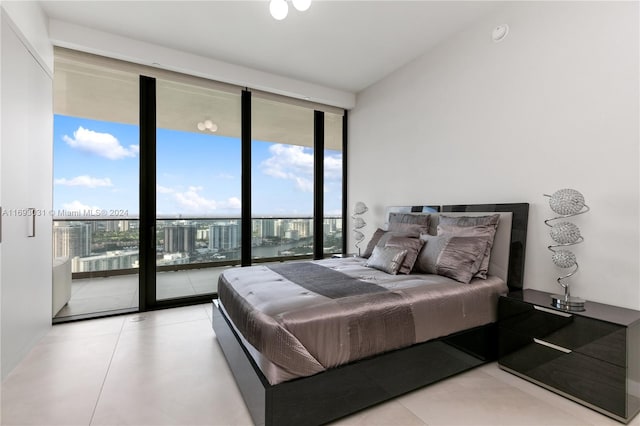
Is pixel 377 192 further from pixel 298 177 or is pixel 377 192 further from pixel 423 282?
pixel 423 282

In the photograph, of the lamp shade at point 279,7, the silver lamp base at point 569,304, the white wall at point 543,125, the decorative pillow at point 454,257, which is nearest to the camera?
the silver lamp base at point 569,304

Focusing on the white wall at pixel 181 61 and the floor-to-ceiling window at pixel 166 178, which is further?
the floor-to-ceiling window at pixel 166 178

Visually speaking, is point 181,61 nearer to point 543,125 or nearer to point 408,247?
point 408,247

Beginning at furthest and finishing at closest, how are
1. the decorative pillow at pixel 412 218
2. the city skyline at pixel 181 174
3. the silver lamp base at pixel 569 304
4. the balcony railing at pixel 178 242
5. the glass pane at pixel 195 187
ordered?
the glass pane at pixel 195 187, the balcony railing at pixel 178 242, the city skyline at pixel 181 174, the decorative pillow at pixel 412 218, the silver lamp base at pixel 569 304

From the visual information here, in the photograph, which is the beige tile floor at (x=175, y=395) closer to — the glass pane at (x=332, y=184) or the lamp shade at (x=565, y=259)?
the lamp shade at (x=565, y=259)

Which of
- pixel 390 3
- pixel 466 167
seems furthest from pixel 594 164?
pixel 390 3

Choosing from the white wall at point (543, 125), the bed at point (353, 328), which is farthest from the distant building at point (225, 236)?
the white wall at point (543, 125)

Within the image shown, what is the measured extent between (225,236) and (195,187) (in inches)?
30.1

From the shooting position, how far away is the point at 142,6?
2738 mm

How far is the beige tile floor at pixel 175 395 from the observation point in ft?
5.54

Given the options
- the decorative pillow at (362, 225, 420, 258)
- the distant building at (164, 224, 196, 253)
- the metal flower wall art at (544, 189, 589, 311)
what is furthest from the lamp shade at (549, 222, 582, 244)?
the distant building at (164, 224, 196, 253)

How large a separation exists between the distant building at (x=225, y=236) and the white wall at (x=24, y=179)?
5.50 ft

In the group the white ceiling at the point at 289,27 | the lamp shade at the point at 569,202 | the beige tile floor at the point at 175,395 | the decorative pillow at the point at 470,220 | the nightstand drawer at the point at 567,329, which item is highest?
the white ceiling at the point at 289,27

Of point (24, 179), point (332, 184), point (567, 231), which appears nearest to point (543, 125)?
point (567, 231)
